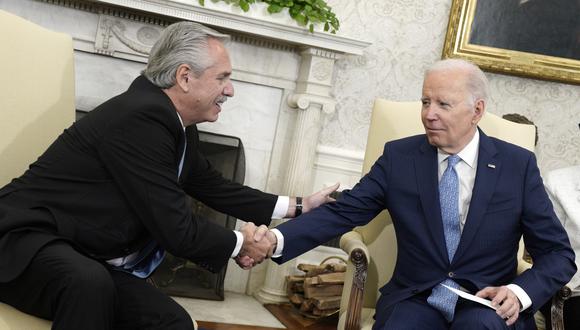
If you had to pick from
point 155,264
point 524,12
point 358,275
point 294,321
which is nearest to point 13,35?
point 155,264

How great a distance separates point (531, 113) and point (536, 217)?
2.49 meters

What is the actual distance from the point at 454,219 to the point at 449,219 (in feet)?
0.06

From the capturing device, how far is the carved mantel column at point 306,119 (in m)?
4.62

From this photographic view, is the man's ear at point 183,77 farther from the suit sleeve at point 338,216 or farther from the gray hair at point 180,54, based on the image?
the suit sleeve at point 338,216

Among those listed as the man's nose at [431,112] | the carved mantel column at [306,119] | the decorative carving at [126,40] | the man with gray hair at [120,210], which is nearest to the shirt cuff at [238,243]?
the man with gray hair at [120,210]

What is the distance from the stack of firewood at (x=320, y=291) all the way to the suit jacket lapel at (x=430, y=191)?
165 cm

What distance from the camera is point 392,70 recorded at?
498 cm

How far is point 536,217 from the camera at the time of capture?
2.78m

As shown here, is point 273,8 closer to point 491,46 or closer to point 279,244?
point 491,46

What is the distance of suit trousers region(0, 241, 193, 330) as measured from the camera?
213cm

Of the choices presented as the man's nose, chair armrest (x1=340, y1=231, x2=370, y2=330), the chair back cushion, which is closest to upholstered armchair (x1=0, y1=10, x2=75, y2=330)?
the chair back cushion

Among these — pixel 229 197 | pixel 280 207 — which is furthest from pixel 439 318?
pixel 229 197

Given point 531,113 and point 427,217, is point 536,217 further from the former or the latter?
point 531,113

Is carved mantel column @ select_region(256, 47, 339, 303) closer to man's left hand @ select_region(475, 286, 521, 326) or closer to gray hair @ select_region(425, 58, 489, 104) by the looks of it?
gray hair @ select_region(425, 58, 489, 104)
